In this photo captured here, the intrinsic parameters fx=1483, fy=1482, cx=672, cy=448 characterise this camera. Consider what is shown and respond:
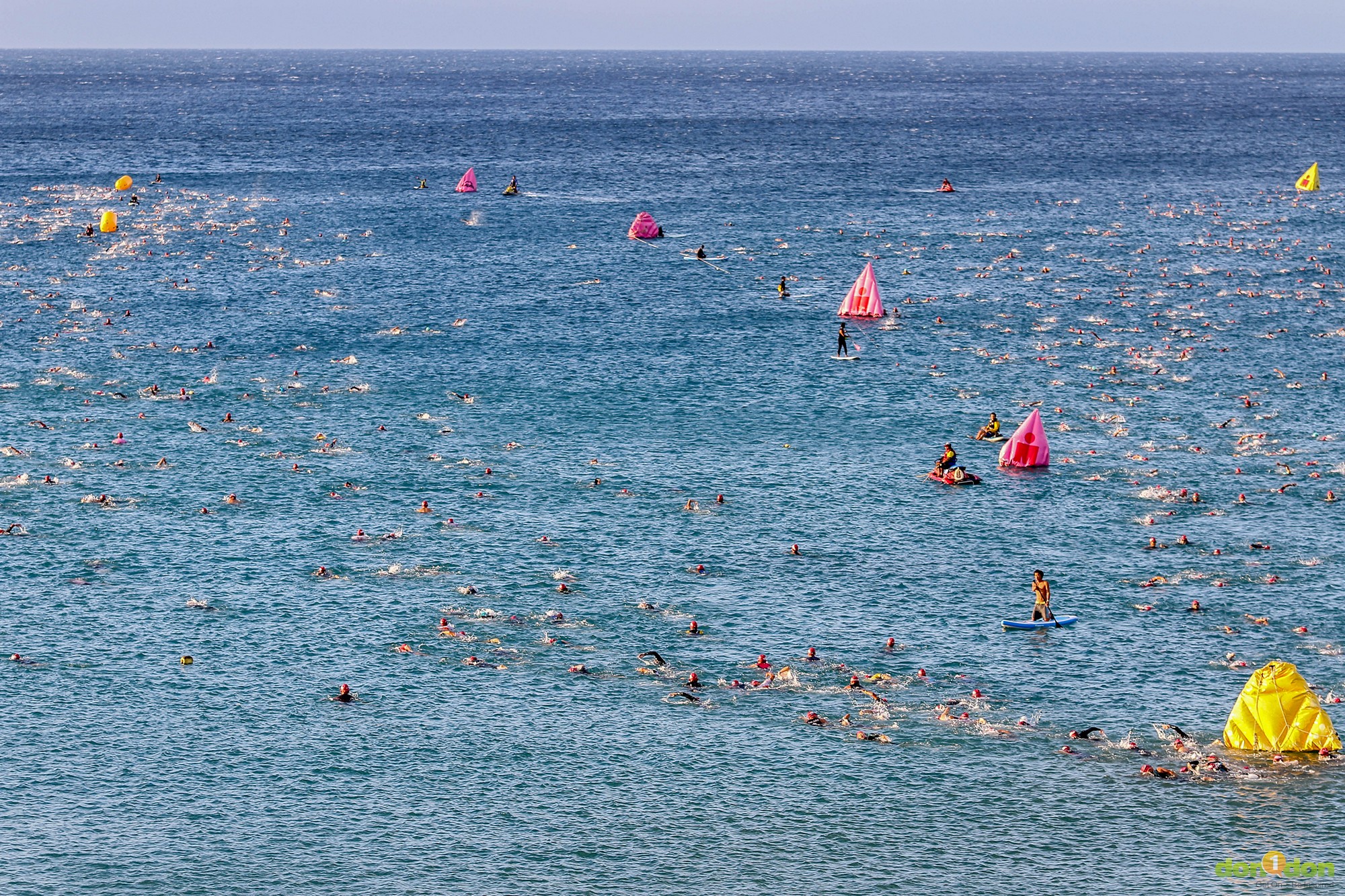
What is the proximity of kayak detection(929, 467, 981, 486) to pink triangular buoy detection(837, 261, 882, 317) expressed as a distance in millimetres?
38592

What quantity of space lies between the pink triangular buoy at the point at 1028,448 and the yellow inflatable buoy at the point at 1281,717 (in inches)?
1236

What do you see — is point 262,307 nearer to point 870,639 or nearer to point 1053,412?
point 1053,412

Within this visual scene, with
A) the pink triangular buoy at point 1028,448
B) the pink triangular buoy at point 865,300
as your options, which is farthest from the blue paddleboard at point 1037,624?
the pink triangular buoy at point 865,300

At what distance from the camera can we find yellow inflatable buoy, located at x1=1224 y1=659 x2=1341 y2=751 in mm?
51625

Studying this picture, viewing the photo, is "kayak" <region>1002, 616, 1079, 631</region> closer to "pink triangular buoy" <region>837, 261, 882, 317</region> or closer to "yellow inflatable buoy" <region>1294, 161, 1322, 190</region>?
"pink triangular buoy" <region>837, 261, 882, 317</region>

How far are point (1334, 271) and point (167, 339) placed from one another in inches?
3986

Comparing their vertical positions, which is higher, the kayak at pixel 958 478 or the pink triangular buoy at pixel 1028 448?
the pink triangular buoy at pixel 1028 448

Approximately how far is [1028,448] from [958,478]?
520cm

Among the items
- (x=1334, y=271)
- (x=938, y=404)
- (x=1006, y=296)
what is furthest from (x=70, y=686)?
(x=1334, y=271)

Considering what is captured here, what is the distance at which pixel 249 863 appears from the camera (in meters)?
46.4

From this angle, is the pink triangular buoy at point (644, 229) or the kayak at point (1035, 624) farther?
the pink triangular buoy at point (644, 229)

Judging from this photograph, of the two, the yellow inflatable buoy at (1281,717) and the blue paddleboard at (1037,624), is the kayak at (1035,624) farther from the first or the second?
the yellow inflatable buoy at (1281,717)

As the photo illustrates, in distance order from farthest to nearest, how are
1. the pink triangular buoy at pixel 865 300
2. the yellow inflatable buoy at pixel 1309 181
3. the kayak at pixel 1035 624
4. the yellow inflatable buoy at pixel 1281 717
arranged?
the yellow inflatable buoy at pixel 1309 181 → the pink triangular buoy at pixel 865 300 → the kayak at pixel 1035 624 → the yellow inflatable buoy at pixel 1281 717

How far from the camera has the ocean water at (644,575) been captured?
48.4 m
